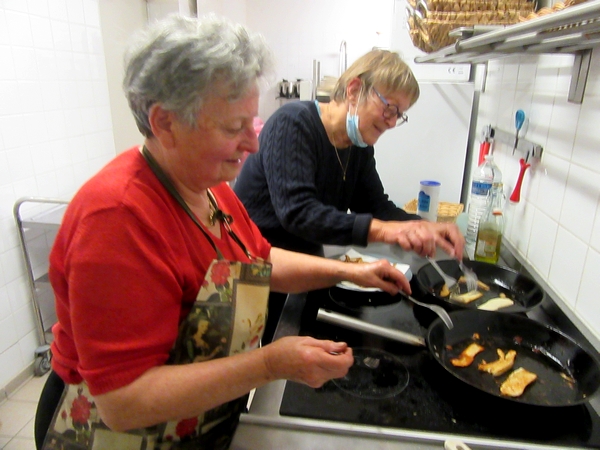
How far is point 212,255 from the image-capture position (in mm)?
773

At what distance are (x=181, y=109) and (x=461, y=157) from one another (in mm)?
1886

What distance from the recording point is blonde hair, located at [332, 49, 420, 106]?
1.20 meters

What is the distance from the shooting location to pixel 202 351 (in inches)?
29.3

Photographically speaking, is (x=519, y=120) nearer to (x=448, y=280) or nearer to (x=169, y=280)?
(x=448, y=280)

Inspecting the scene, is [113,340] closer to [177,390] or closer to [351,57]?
[177,390]

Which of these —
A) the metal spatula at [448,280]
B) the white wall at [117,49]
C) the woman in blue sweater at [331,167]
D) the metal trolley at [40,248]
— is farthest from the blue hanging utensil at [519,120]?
the white wall at [117,49]

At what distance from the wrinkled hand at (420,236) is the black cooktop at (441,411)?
0.32 meters

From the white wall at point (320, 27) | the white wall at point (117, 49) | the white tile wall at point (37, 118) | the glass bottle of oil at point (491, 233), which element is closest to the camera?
the glass bottle of oil at point (491, 233)

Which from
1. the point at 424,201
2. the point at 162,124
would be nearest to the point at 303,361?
the point at 162,124

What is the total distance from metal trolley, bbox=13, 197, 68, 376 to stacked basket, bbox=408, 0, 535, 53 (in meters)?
1.68

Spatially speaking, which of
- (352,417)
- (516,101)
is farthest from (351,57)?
(352,417)

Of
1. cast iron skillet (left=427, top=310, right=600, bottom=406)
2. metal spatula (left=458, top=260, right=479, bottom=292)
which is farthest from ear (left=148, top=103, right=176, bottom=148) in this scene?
metal spatula (left=458, top=260, right=479, bottom=292)

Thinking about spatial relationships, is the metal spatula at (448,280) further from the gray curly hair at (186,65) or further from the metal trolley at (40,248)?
the metal trolley at (40,248)

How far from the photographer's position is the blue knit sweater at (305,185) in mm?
1181
